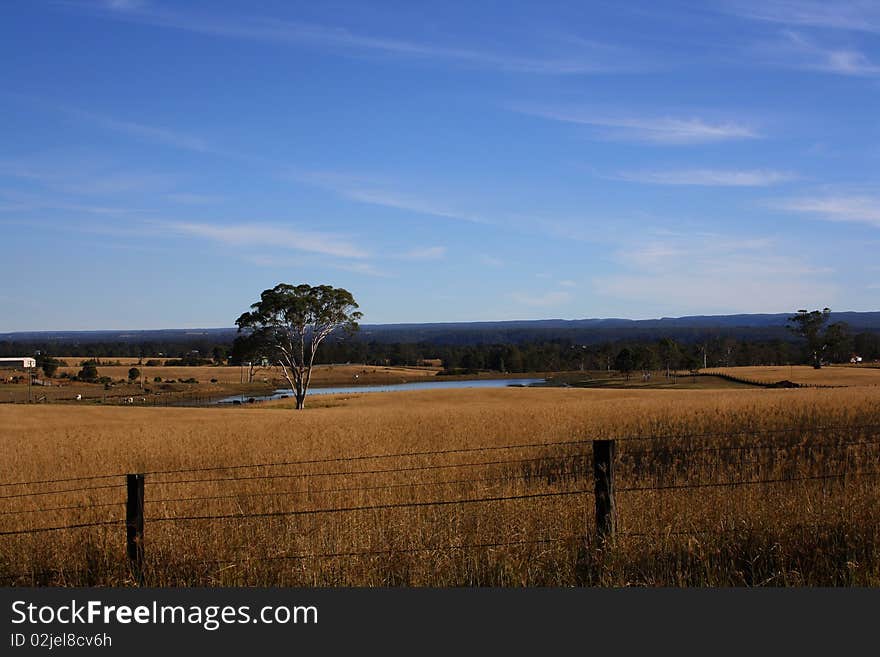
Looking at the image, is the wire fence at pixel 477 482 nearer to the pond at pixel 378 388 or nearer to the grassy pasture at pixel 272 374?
the pond at pixel 378 388

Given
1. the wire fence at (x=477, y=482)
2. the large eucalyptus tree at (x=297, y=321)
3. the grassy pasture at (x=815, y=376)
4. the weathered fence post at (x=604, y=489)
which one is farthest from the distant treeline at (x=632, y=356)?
the weathered fence post at (x=604, y=489)

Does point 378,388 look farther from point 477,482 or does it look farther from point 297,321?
point 477,482

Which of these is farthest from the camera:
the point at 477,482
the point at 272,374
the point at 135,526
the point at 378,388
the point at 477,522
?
the point at 272,374

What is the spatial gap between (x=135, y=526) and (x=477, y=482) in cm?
585

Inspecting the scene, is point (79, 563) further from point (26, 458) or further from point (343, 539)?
point (26, 458)

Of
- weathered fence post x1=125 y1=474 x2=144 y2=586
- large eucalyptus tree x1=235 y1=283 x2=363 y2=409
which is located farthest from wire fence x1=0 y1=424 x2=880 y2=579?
large eucalyptus tree x1=235 y1=283 x2=363 y2=409

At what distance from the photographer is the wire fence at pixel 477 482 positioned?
324 inches

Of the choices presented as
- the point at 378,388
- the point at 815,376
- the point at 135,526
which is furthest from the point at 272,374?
the point at 135,526

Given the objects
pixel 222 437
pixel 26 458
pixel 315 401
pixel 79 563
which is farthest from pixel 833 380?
pixel 79 563

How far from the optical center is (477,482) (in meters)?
12.4

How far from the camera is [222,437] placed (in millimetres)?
24484

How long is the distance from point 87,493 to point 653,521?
940 centimetres

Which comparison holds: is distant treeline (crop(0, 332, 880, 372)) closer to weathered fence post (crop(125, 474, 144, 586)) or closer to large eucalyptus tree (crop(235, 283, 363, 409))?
large eucalyptus tree (crop(235, 283, 363, 409))

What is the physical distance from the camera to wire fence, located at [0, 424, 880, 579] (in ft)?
27.0
